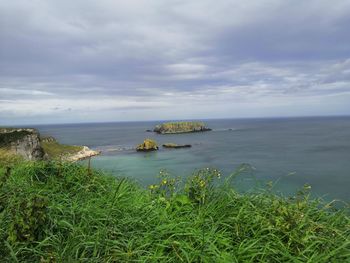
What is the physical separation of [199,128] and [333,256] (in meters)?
184

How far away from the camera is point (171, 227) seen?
4852mm

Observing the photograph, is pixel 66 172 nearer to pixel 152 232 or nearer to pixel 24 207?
pixel 24 207

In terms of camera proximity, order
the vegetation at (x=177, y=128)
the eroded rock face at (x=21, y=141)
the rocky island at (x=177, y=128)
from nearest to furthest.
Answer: the eroded rock face at (x=21, y=141), the rocky island at (x=177, y=128), the vegetation at (x=177, y=128)

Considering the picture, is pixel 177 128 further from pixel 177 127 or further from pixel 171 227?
pixel 171 227

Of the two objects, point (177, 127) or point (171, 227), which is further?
point (177, 127)

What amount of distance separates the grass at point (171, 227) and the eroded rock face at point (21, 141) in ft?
142

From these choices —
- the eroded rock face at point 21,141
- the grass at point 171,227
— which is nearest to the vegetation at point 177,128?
the eroded rock face at point 21,141

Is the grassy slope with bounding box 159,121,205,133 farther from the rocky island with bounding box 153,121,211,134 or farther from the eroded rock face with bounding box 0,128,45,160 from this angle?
the eroded rock face with bounding box 0,128,45,160

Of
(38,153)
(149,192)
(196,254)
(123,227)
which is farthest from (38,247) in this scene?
(38,153)

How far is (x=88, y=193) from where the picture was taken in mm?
6414

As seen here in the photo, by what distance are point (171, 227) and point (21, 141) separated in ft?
156

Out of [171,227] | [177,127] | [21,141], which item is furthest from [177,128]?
[171,227]

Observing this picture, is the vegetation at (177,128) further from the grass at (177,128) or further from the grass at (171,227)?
the grass at (171,227)

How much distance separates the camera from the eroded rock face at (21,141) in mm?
45500
